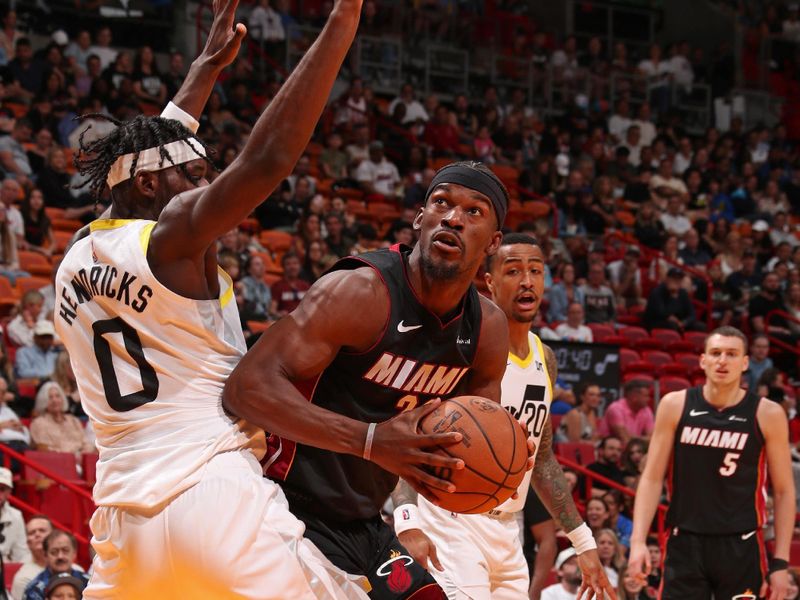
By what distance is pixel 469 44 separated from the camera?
819 inches

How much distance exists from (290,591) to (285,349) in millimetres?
668

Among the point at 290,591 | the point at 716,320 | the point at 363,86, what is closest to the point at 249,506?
the point at 290,591

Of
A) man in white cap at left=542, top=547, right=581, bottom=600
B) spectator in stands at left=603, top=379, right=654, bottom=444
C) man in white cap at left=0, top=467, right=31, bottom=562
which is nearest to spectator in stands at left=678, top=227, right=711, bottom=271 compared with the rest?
spectator in stands at left=603, top=379, right=654, bottom=444

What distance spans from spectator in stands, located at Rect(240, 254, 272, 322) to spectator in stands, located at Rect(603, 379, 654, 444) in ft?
11.5

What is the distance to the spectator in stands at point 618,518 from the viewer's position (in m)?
9.80

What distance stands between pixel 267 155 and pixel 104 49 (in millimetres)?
13042

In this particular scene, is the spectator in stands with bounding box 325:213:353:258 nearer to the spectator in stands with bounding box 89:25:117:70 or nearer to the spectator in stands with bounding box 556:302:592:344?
the spectator in stands with bounding box 556:302:592:344

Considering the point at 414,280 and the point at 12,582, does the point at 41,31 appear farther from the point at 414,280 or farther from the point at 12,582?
the point at 414,280

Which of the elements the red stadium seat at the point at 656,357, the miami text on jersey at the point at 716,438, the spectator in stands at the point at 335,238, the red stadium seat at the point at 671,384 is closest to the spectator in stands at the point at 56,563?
the miami text on jersey at the point at 716,438

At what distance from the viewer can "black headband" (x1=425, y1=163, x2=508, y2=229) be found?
12.1ft

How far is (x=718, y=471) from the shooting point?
21.9 ft

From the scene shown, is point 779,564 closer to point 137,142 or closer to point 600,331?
point 137,142

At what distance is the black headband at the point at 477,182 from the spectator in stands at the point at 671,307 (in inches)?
453

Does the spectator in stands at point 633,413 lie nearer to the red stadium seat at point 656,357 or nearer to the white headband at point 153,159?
the red stadium seat at point 656,357
